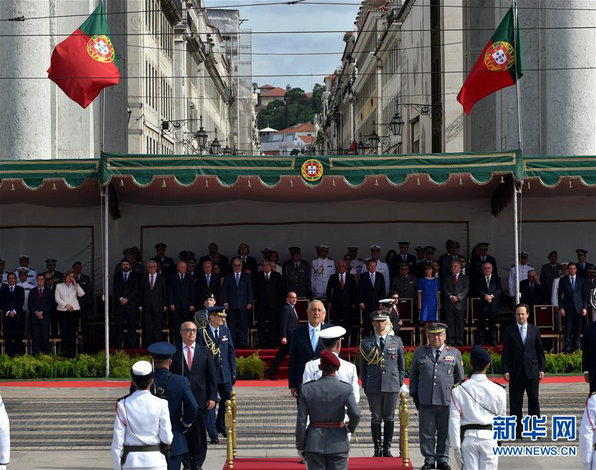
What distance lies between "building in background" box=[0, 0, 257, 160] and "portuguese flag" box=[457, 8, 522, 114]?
7241 mm

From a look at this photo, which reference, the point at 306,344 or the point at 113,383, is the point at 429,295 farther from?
the point at 306,344

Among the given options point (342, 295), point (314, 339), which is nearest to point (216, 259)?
point (342, 295)

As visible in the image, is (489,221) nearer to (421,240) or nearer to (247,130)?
(421,240)

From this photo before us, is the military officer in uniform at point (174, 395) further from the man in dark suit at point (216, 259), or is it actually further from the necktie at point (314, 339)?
the man in dark suit at point (216, 259)

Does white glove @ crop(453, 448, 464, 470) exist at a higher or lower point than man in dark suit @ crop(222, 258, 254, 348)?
lower

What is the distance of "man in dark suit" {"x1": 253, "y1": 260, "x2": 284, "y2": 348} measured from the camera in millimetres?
24750

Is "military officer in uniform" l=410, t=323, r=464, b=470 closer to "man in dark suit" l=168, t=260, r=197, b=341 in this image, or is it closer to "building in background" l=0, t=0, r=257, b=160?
"man in dark suit" l=168, t=260, r=197, b=341

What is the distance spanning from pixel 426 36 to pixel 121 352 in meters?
36.1

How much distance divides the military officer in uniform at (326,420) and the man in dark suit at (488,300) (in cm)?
1356

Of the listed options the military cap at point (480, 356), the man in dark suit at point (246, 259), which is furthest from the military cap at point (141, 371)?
the man in dark suit at point (246, 259)

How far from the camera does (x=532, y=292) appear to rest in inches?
981

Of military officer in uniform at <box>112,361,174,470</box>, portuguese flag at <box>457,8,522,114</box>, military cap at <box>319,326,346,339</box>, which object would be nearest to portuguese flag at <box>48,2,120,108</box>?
portuguese flag at <box>457,8,522,114</box>

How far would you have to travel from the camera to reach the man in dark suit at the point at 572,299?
79.0ft

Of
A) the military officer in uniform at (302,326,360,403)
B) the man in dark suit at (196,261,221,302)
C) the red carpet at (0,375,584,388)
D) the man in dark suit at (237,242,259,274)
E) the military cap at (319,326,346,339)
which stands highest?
the man in dark suit at (237,242,259,274)
